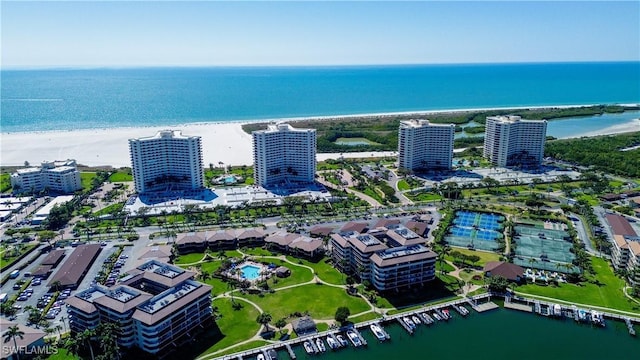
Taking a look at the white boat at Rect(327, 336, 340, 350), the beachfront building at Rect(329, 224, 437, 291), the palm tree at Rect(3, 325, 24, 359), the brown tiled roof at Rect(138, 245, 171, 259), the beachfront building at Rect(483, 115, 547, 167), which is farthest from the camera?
the beachfront building at Rect(483, 115, 547, 167)

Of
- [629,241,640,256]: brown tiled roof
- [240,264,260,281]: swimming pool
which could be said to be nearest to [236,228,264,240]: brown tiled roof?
[240,264,260,281]: swimming pool

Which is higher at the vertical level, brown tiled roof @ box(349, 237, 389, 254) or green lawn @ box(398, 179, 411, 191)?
brown tiled roof @ box(349, 237, 389, 254)

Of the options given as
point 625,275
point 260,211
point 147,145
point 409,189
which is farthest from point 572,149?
point 147,145

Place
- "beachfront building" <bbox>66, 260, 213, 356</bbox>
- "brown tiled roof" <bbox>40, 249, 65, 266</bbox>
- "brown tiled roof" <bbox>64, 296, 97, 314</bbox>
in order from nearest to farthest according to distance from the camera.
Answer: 1. "beachfront building" <bbox>66, 260, 213, 356</bbox>
2. "brown tiled roof" <bbox>64, 296, 97, 314</bbox>
3. "brown tiled roof" <bbox>40, 249, 65, 266</bbox>

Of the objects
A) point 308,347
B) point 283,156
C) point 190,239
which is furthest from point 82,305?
point 283,156

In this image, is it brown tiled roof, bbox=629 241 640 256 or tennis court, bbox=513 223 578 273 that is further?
tennis court, bbox=513 223 578 273

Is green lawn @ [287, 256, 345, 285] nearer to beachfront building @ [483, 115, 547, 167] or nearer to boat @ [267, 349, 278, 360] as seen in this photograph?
boat @ [267, 349, 278, 360]

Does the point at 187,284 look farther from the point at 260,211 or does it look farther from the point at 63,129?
the point at 63,129
